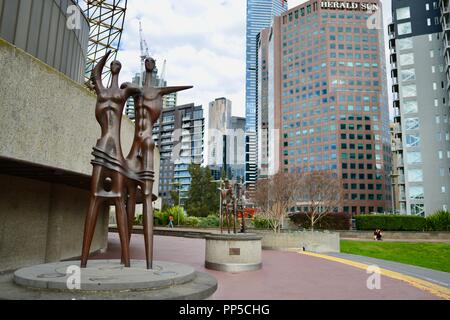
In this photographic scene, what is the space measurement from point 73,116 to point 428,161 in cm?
5932

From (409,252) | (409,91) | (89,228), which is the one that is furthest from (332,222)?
(89,228)

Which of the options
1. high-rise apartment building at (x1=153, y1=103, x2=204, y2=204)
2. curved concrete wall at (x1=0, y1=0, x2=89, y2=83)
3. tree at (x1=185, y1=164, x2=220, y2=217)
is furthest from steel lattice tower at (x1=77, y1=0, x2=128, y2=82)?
high-rise apartment building at (x1=153, y1=103, x2=204, y2=204)

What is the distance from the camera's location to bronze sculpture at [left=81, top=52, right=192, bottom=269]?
26.1ft

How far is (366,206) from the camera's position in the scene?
99.0 metres

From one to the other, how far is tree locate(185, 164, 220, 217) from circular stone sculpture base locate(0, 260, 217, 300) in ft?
175

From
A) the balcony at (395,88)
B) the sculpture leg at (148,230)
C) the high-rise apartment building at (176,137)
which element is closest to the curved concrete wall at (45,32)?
the sculpture leg at (148,230)

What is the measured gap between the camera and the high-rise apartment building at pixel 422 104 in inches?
2197

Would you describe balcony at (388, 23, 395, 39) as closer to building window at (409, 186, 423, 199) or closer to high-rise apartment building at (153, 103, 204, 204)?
building window at (409, 186, 423, 199)

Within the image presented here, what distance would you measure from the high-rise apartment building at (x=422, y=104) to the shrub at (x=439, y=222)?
18.4m

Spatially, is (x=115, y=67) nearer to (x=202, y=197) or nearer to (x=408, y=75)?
(x=202, y=197)

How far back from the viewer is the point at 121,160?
27.1 feet

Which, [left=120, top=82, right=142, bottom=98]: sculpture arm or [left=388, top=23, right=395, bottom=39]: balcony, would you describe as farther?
[left=388, top=23, right=395, bottom=39]: balcony
